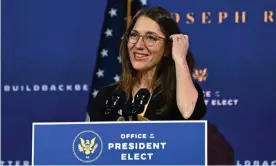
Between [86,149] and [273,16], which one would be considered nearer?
[86,149]

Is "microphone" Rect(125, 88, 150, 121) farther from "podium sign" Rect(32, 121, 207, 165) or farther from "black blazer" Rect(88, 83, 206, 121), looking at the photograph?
"podium sign" Rect(32, 121, 207, 165)

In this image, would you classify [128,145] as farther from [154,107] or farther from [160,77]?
[160,77]

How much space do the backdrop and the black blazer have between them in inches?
2.9

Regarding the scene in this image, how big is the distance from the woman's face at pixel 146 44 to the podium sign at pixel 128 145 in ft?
4.53

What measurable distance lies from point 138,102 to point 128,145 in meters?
0.71

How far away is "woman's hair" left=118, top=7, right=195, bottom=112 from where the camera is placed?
326 cm

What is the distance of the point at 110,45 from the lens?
11.5 feet

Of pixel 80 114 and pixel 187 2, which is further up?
pixel 187 2

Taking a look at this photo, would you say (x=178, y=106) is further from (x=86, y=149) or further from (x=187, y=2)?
(x=86, y=149)

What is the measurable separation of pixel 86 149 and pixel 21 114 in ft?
5.60

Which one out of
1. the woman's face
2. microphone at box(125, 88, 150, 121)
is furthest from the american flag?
microphone at box(125, 88, 150, 121)

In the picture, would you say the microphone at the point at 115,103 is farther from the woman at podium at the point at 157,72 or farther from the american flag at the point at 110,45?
the american flag at the point at 110,45

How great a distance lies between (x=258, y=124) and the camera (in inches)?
134

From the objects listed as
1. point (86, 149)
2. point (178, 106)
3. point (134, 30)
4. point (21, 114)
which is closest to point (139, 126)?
point (86, 149)
